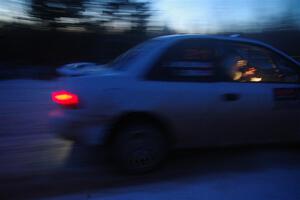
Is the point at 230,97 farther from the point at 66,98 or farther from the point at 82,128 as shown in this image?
the point at 66,98

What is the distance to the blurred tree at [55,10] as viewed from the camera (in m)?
17.2

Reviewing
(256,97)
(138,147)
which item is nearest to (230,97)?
(256,97)

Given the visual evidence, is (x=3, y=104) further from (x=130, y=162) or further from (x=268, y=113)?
(x=268, y=113)

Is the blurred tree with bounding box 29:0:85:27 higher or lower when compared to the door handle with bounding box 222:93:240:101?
higher

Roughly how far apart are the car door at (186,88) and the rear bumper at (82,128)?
0.66m

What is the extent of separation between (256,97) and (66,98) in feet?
7.43

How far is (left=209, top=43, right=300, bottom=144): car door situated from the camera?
5.63m

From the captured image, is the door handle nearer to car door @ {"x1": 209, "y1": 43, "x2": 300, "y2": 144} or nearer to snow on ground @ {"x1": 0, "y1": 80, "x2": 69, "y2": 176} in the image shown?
car door @ {"x1": 209, "y1": 43, "x2": 300, "y2": 144}

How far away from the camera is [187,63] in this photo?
558cm

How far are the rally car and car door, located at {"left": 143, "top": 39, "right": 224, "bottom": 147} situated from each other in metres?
0.01

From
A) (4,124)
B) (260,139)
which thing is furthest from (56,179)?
(4,124)

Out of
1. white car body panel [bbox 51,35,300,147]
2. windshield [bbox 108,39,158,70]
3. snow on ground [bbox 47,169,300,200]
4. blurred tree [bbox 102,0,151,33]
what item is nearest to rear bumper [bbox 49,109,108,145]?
white car body panel [bbox 51,35,300,147]

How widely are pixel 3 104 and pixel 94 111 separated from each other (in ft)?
17.8

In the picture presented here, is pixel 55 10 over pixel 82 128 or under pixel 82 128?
over
